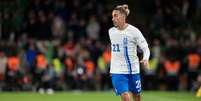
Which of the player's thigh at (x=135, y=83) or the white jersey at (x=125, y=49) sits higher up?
the white jersey at (x=125, y=49)

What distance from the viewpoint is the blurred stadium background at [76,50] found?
81.1ft

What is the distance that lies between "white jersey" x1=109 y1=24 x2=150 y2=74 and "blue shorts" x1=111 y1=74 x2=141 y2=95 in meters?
0.08

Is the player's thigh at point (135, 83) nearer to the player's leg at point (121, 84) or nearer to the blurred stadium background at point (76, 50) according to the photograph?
the player's leg at point (121, 84)

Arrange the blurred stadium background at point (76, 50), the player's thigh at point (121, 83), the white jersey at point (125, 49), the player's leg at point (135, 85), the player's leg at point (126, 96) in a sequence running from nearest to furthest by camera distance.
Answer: the player's leg at point (126, 96) → the player's thigh at point (121, 83) → the white jersey at point (125, 49) → the player's leg at point (135, 85) → the blurred stadium background at point (76, 50)

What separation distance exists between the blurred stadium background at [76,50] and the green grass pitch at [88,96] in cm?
3

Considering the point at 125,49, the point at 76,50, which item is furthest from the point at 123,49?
the point at 76,50

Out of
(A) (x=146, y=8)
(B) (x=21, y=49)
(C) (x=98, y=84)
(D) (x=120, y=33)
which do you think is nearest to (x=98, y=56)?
(C) (x=98, y=84)

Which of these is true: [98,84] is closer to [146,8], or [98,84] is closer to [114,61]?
[146,8]

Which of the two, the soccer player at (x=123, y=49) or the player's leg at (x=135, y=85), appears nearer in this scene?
the soccer player at (x=123, y=49)

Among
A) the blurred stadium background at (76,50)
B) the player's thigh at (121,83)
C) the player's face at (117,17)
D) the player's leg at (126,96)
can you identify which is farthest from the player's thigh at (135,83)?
the blurred stadium background at (76,50)

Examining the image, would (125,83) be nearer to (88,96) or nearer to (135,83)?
(135,83)

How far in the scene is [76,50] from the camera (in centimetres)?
2542

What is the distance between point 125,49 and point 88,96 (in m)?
8.57

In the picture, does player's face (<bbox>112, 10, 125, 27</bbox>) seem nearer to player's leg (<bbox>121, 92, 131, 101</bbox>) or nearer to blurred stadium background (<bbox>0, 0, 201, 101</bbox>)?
player's leg (<bbox>121, 92, 131, 101</bbox>)
